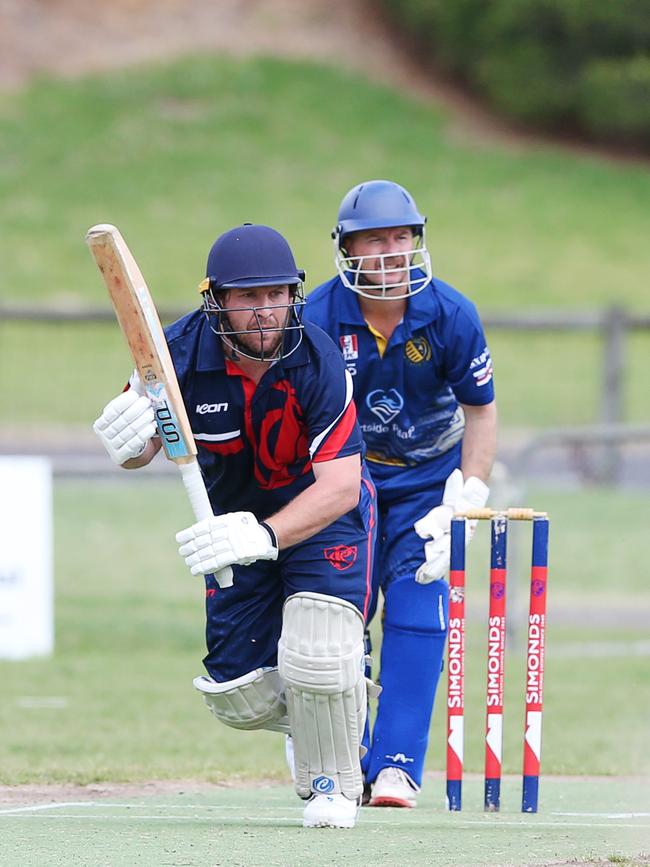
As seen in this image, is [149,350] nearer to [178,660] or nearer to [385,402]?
[385,402]

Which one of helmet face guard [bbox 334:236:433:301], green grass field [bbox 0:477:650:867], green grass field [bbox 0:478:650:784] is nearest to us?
green grass field [bbox 0:477:650:867]

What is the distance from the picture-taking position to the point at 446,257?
84.9 feet

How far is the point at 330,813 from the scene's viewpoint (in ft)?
14.6

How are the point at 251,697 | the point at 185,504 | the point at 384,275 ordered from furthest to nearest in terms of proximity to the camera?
1. the point at 185,504
2. the point at 384,275
3. the point at 251,697

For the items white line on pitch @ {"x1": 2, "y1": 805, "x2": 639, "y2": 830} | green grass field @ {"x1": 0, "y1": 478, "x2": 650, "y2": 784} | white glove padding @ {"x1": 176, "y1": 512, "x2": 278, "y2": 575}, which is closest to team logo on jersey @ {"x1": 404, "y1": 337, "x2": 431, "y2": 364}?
white glove padding @ {"x1": 176, "y1": 512, "x2": 278, "y2": 575}

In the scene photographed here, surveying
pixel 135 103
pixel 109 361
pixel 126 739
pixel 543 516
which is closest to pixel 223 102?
pixel 135 103

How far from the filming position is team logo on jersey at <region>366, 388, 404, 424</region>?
213 inches

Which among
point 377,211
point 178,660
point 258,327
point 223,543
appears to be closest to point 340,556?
point 223,543

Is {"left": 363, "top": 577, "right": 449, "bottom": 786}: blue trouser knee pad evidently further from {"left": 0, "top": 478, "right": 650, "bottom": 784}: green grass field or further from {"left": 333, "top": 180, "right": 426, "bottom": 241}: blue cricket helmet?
{"left": 333, "top": 180, "right": 426, "bottom": 241}: blue cricket helmet

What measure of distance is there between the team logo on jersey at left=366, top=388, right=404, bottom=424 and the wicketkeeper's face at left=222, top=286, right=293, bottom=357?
103 cm

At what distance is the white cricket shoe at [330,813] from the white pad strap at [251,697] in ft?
1.14

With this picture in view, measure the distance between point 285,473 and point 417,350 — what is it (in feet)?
2.96

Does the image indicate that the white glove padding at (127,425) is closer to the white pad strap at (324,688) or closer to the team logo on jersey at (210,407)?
the team logo on jersey at (210,407)

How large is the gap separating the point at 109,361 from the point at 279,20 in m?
16.4
